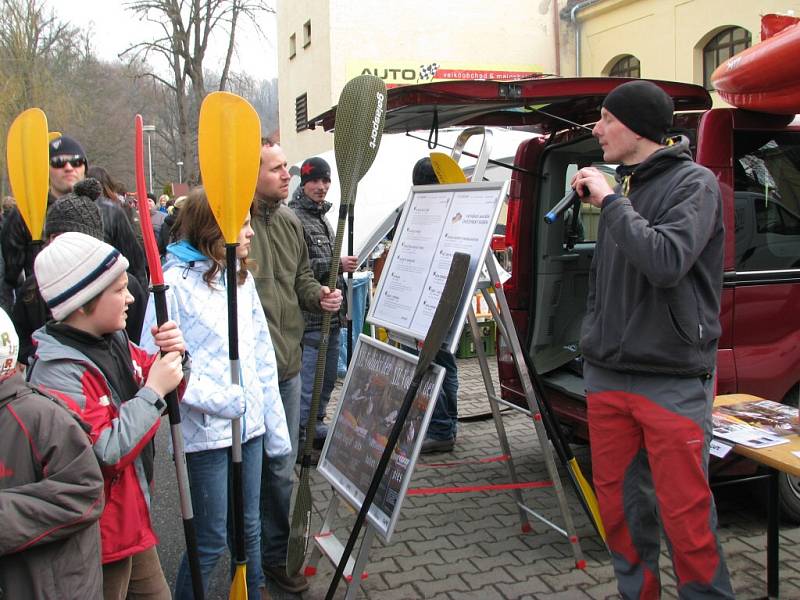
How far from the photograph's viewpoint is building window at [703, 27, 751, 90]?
512 inches

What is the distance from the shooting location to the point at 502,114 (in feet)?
13.9

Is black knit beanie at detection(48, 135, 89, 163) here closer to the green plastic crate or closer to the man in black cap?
the man in black cap

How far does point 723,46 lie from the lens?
13.4 metres

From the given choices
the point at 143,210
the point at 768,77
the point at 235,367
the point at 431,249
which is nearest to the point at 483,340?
the point at 431,249

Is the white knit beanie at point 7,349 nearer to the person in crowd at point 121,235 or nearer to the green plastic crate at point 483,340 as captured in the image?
the person in crowd at point 121,235

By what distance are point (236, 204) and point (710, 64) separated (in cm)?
1363

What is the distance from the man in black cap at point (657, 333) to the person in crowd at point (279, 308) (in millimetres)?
1257

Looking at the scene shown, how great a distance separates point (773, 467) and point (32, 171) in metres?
3.17

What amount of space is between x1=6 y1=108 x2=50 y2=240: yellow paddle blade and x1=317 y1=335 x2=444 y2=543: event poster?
1.49 m

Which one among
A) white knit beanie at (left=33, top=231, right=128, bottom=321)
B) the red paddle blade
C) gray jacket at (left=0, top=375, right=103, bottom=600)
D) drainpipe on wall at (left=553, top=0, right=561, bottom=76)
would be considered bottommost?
gray jacket at (left=0, top=375, right=103, bottom=600)

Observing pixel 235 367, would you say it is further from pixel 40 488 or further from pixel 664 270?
pixel 664 270

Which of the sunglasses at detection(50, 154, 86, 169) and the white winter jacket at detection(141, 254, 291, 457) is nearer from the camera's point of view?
the white winter jacket at detection(141, 254, 291, 457)

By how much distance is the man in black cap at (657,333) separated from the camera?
2.56 m

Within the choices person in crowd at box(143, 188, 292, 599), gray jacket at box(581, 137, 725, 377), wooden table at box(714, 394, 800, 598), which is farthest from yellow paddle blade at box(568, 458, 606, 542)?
person in crowd at box(143, 188, 292, 599)
